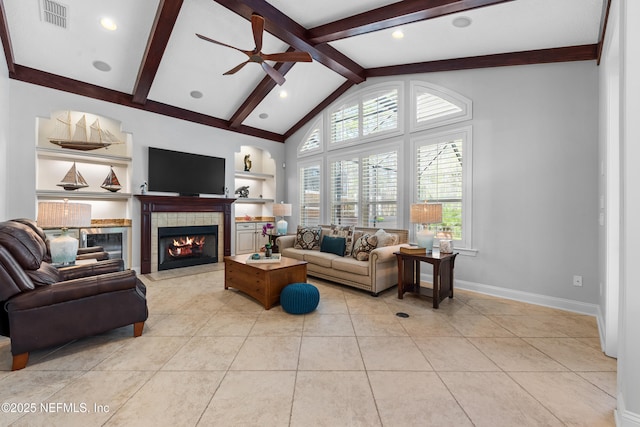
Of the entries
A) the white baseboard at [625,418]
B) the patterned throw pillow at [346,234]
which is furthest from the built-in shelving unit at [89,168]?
the white baseboard at [625,418]

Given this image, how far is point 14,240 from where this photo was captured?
214 centimetres

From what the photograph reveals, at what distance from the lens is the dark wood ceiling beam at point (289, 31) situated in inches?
133

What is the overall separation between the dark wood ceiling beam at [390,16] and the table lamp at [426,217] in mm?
2202

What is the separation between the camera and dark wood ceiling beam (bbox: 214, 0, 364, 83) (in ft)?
11.1

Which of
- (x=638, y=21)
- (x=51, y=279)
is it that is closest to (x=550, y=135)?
(x=638, y=21)

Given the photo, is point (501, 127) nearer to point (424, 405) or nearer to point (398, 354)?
point (398, 354)

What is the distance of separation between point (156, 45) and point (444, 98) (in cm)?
424

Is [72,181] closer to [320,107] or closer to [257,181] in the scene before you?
[257,181]

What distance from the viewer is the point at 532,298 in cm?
361

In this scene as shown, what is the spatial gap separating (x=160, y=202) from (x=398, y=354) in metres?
4.96

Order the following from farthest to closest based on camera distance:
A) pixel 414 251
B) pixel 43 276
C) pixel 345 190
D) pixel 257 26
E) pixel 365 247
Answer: pixel 345 190 → pixel 365 247 → pixel 414 251 → pixel 257 26 → pixel 43 276

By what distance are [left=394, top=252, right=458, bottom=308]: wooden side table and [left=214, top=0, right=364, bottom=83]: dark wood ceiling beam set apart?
10.6 feet

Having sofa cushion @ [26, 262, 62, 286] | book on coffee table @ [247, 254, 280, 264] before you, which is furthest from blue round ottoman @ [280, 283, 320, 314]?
sofa cushion @ [26, 262, 62, 286]

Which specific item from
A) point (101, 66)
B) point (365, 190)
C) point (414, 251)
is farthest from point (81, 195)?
point (414, 251)
